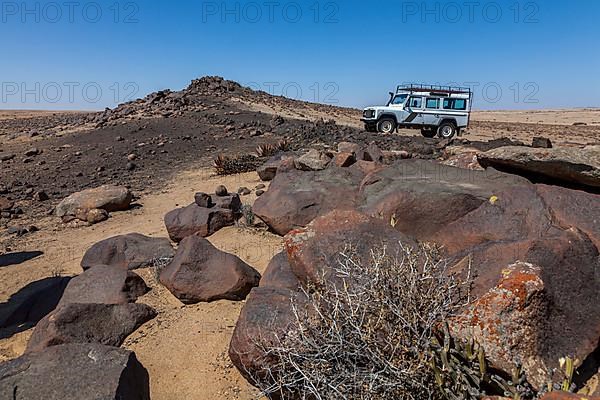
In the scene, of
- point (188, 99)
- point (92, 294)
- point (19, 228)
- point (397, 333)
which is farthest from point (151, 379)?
point (188, 99)

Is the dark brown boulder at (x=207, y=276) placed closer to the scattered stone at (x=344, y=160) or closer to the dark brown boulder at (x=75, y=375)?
the dark brown boulder at (x=75, y=375)

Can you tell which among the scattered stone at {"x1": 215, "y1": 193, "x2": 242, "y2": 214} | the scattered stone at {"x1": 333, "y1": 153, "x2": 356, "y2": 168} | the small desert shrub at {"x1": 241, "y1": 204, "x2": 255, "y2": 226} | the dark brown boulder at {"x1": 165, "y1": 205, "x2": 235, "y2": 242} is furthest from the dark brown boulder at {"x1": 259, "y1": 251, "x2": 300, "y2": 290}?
the scattered stone at {"x1": 333, "y1": 153, "x2": 356, "y2": 168}

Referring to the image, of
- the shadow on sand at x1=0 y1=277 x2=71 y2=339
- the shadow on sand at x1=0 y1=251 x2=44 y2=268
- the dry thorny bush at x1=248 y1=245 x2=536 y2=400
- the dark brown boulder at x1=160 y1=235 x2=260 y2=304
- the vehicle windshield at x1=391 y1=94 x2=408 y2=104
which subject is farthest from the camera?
the vehicle windshield at x1=391 y1=94 x2=408 y2=104

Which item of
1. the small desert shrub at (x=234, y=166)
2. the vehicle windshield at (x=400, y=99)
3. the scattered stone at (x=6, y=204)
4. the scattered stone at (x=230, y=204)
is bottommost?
the scattered stone at (x=6, y=204)

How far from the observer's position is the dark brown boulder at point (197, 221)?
18.8 feet

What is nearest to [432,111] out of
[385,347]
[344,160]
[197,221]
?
[344,160]

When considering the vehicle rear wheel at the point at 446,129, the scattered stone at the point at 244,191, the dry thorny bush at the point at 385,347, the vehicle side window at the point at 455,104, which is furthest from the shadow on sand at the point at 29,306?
the vehicle side window at the point at 455,104

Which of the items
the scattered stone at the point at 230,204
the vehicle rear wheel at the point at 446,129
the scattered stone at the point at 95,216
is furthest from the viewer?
the vehicle rear wheel at the point at 446,129

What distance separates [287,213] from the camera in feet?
17.1

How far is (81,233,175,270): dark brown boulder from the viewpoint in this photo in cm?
497

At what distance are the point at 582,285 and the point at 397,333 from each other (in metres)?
1.07

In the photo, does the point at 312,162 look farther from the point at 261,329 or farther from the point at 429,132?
the point at 429,132

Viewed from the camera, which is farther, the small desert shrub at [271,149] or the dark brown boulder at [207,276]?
the small desert shrub at [271,149]

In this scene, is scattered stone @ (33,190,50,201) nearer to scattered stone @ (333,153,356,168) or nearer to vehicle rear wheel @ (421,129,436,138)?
scattered stone @ (333,153,356,168)
